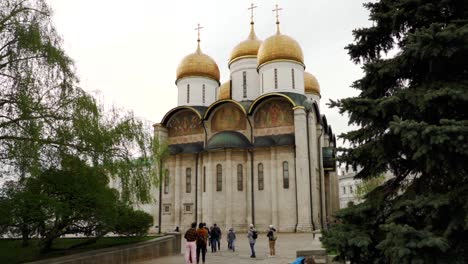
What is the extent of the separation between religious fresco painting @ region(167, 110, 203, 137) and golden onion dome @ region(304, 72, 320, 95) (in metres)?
14.1

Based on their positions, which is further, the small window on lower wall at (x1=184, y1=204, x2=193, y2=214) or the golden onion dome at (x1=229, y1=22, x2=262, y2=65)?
the golden onion dome at (x1=229, y1=22, x2=262, y2=65)

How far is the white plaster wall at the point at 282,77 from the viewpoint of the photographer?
3238 cm

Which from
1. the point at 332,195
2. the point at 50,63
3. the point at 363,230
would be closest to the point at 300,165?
the point at 332,195

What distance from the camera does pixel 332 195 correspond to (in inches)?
1502

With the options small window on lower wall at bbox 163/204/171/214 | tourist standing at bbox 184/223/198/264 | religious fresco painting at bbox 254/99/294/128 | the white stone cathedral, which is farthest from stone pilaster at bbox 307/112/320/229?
tourist standing at bbox 184/223/198/264

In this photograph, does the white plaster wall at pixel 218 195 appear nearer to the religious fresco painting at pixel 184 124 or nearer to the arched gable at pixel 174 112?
the religious fresco painting at pixel 184 124

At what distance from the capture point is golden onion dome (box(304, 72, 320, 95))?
42562mm

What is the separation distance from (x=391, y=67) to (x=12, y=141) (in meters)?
7.97

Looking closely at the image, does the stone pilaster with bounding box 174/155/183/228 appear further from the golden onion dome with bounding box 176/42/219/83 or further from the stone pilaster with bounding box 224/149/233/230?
the golden onion dome with bounding box 176/42/219/83

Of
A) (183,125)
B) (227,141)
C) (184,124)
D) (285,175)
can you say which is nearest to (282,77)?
(227,141)

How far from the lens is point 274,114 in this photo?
102 ft

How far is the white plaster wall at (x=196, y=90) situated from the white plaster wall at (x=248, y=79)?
191cm

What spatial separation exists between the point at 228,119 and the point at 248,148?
149 inches

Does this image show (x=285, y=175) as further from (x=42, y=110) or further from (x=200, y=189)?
(x=42, y=110)
